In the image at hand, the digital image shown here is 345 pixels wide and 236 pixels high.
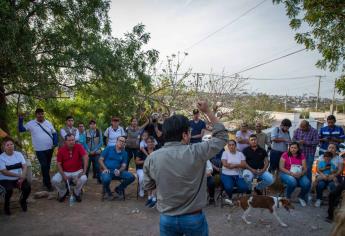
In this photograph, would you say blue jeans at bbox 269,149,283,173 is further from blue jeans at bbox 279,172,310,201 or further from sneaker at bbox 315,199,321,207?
sneaker at bbox 315,199,321,207

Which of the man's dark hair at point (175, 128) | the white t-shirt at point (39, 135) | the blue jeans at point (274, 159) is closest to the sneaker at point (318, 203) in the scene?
the blue jeans at point (274, 159)

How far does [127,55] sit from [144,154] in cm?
232

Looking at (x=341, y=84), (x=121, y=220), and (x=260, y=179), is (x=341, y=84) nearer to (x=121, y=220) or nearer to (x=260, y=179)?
(x=260, y=179)

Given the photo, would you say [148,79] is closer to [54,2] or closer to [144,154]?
[144,154]

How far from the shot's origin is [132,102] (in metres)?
8.37

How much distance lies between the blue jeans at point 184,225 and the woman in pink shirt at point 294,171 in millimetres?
5109

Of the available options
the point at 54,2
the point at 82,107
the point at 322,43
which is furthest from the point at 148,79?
the point at 82,107

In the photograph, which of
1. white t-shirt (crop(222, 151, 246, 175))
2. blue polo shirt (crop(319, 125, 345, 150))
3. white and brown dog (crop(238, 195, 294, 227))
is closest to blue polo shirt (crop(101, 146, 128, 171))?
white t-shirt (crop(222, 151, 246, 175))

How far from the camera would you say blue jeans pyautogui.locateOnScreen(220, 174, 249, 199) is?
6.92 metres

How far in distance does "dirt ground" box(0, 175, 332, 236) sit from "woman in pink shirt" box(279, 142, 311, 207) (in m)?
0.33

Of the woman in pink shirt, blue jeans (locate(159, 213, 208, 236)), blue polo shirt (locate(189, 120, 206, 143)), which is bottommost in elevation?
the woman in pink shirt

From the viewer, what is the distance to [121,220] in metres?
6.11

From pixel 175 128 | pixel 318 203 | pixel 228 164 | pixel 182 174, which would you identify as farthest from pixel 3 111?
pixel 318 203

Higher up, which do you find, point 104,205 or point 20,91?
point 20,91
